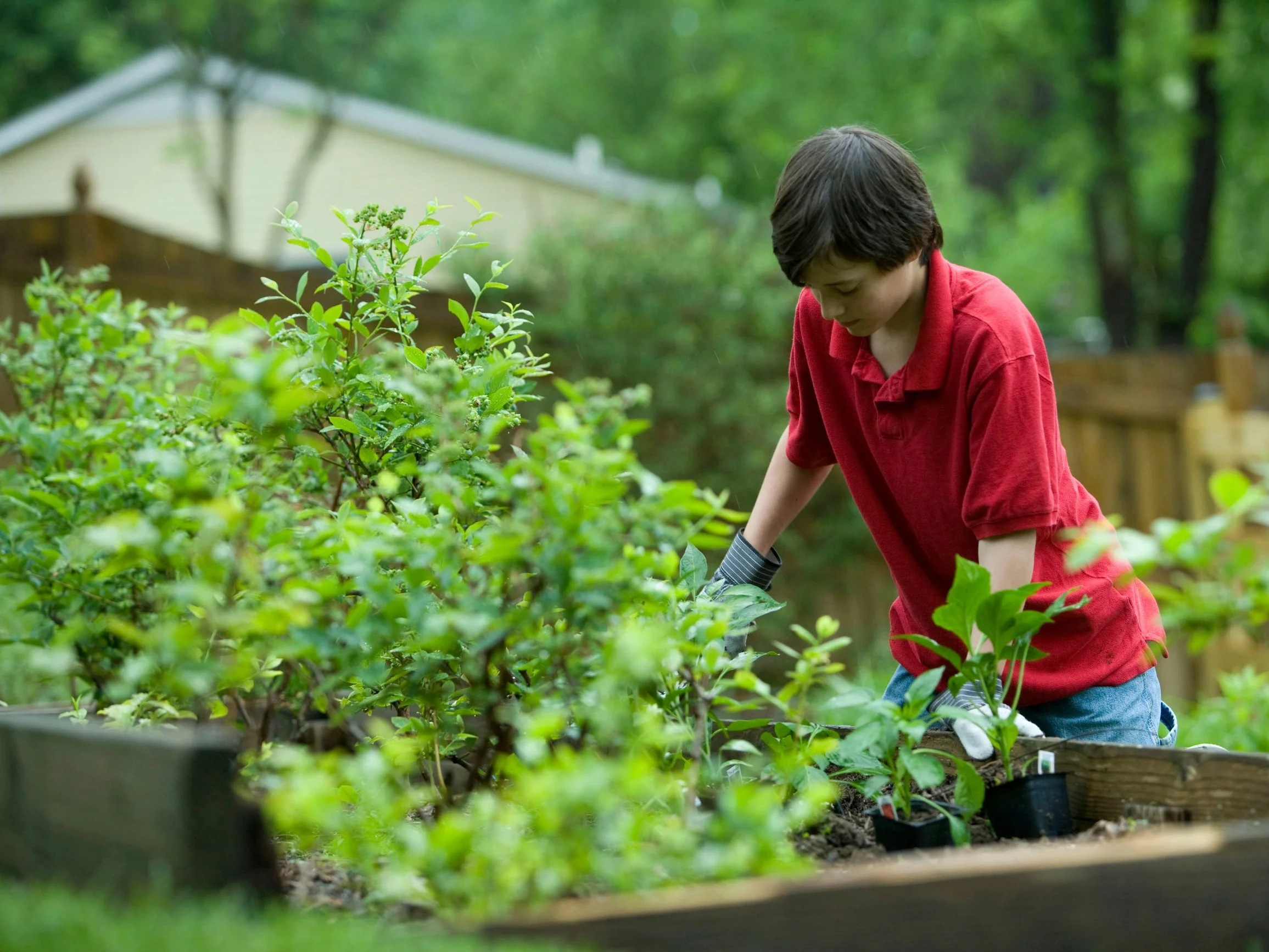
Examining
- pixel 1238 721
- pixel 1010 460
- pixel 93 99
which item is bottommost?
pixel 1238 721

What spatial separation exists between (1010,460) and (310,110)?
1544 centimetres

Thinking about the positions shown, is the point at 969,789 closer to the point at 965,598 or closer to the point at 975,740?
the point at 975,740

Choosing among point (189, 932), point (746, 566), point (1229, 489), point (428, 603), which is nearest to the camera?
point (189, 932)

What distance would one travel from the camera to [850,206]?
205 cm

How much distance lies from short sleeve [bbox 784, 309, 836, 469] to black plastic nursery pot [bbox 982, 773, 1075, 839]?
0.88 m

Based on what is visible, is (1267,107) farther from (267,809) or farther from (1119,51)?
(267,809)

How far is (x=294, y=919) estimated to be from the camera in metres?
1.29

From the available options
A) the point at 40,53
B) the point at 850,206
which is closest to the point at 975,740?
the point at 850,206

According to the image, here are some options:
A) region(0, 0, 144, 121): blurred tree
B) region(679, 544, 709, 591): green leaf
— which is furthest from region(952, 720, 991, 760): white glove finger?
region(0, 0, 144, 121): blurred tree

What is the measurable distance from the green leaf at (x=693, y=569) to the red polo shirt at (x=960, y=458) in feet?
1.44

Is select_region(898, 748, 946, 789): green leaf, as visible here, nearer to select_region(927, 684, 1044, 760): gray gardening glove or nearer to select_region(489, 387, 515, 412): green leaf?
select_region(927, 684, 1044, 760): gray gardening glove

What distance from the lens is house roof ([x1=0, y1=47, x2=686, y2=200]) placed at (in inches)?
611

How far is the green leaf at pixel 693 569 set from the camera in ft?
6.99

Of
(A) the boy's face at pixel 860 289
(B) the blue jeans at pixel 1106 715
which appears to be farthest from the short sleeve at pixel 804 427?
(B) the blue jeans at pixel 1106 715
